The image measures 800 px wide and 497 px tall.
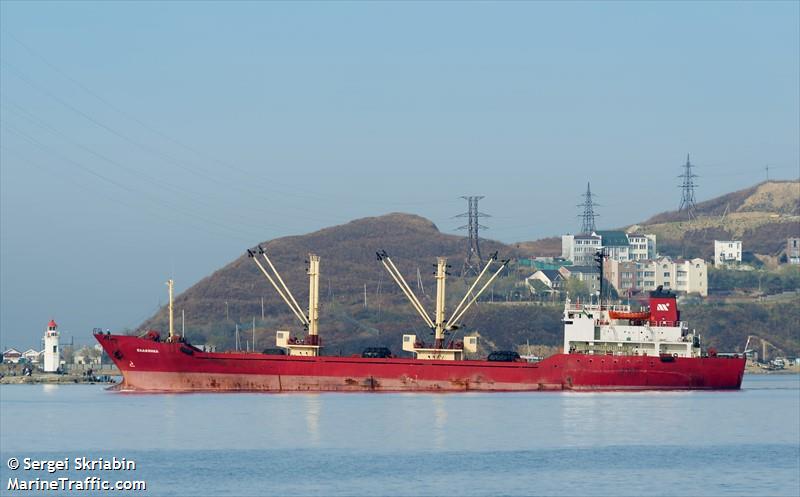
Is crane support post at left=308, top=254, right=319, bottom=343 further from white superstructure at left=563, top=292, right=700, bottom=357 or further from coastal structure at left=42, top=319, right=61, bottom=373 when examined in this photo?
coastal structure at left=42, top=319, right=61, bottom=373

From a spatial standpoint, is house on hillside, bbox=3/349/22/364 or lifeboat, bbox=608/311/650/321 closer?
lifeboat, bbox=608/311/650/321

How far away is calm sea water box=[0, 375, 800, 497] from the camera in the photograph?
1896 inches

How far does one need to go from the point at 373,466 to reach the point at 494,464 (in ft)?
15.5

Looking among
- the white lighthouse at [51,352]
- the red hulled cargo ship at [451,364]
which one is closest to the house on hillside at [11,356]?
the white lighthouse at [51,352]

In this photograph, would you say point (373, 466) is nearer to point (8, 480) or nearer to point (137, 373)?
point (8, 480)

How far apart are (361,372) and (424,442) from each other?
98.9 ft

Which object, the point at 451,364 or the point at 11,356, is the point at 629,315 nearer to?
the point at 451,364

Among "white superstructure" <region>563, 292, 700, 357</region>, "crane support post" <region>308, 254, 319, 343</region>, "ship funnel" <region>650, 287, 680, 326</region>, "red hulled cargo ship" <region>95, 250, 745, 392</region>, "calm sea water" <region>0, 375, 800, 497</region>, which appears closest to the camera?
"calm sea water" <region>0, 375, 800, 497</region>

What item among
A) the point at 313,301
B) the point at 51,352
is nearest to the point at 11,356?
the point at 51,352

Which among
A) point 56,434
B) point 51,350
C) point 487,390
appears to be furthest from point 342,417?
point 51,350

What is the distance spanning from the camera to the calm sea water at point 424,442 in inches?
1896

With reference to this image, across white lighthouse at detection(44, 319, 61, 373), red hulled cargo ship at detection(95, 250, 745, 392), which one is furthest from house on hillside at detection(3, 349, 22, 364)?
red hulled cargo ship at detection(95, 250, 745, 392)

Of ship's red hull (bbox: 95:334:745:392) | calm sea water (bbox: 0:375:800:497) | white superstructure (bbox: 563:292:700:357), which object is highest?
white superstructure (bbox: 563:292:700:357)

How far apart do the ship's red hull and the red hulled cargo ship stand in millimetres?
64
